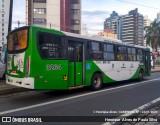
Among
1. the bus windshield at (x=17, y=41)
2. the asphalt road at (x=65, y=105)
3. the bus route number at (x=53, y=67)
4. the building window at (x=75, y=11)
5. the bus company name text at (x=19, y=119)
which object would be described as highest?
the building window at (x=75, y=11)

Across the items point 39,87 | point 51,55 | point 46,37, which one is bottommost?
point 39,87

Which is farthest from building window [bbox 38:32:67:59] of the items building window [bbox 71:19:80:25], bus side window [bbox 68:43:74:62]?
building window [bbox 71:19:80:25]

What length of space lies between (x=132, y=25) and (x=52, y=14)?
20379mm

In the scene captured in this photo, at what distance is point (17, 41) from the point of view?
11148mm

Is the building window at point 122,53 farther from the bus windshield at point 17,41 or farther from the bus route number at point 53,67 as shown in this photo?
the bus windshield at point 17,41

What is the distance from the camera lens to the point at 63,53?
38.3 ft

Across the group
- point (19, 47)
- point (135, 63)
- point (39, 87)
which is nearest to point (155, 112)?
point (39, 87)

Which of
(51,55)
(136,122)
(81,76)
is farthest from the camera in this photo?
(81,76)

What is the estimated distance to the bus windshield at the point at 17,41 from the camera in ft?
34.9

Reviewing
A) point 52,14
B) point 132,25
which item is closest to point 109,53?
point 52,14

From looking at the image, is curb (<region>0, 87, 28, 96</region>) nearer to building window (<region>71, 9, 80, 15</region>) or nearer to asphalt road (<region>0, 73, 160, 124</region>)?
asphalt road (<region>0, 73, 160, 124</region>)

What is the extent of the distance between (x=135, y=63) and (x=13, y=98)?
10.1m

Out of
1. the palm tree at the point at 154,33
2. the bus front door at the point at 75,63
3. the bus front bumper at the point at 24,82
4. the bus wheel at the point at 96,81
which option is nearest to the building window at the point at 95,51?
the bus front door at the point at 75,63

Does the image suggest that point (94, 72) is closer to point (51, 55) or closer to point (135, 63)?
point (51, 55)
